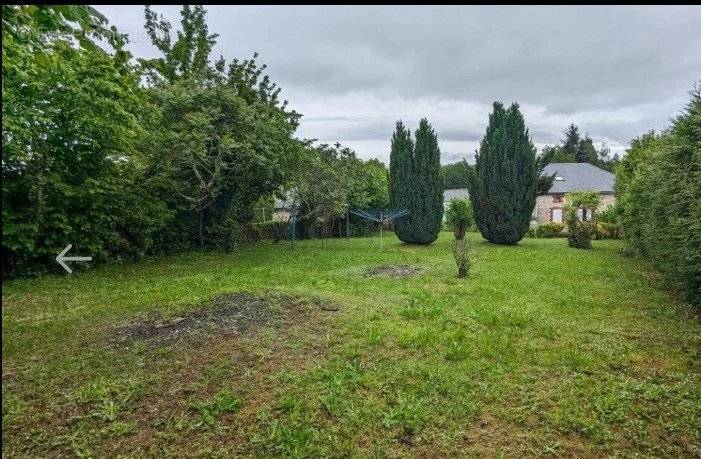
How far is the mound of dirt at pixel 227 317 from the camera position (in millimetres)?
4535

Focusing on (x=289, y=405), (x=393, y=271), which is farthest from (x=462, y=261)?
(x=289, y=405)

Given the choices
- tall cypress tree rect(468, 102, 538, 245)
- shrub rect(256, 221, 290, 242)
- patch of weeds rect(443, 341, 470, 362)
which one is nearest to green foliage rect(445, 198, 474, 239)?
tall cypress tree rect(468, 102, 538, 245)

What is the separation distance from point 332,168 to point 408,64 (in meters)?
14.0

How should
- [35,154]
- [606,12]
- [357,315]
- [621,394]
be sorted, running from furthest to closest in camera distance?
[357,315]
[621,394]
[606,12]
[35,154]

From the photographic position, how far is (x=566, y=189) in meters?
31.5

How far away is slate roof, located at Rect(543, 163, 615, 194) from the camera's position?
31.7m

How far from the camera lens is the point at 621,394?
3.42 metres

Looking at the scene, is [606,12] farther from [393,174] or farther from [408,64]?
[393,174]

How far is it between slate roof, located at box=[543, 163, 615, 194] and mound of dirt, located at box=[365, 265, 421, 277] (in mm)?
25138

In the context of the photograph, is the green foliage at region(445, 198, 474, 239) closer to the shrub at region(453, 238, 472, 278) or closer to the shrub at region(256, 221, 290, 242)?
the shrub at region(256, 221, 290, 242)

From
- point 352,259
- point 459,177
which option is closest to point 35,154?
point 352,259

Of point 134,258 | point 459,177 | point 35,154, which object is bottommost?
point 134,258

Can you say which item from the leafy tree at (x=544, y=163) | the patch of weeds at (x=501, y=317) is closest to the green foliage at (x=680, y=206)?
the patch of weeds at (x=501, y=317)

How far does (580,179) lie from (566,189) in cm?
251
